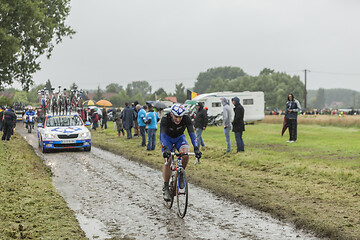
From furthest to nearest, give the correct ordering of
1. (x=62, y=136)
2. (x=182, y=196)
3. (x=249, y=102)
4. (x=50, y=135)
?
(x=249, y=102) < (x=62, y=136) < (x=50, y=135) < (x=182, y=196)

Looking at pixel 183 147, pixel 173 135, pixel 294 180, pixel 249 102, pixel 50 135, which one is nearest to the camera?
pixel 183 147

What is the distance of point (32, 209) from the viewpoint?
23.6 feet

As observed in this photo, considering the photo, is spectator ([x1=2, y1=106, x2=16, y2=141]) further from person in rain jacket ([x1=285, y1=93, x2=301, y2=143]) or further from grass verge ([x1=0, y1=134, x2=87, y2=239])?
person in rain jacket ([x1=285, y1=93, x2=301, y2=143])

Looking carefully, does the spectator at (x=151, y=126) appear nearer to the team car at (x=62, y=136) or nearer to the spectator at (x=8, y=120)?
the team car at (x=62, y=136)

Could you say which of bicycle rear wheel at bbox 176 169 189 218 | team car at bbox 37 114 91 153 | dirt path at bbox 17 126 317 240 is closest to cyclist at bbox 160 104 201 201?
bicycle rear wheel at bbox 176 169 189 218

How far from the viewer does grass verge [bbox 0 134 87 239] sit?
229 inches

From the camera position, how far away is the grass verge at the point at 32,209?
19.1 ft

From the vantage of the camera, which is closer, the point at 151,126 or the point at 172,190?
the point at 172,190

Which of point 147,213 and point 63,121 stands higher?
point 63,121

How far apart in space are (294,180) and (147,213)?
463 cm

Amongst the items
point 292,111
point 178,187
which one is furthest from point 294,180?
point 292,111

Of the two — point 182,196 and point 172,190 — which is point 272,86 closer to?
point 172,190

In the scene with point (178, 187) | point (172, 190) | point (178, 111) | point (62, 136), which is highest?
point (178, 111)

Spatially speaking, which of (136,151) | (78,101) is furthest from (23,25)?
(136,151)
